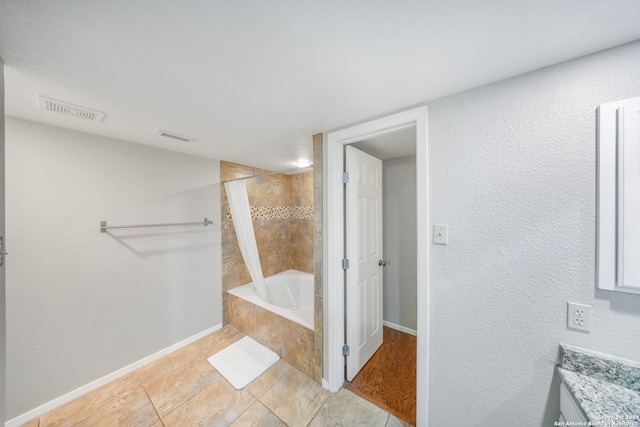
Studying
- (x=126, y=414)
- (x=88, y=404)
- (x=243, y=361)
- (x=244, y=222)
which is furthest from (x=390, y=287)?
(x=88, y=404)

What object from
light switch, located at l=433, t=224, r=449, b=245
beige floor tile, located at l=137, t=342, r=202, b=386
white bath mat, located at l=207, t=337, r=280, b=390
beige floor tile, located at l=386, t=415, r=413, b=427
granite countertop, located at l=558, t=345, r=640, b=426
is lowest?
beige floor tile, located at l=137, t=342, r=202, b=386

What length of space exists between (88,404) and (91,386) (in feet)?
0.53

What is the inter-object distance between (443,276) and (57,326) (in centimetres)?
280

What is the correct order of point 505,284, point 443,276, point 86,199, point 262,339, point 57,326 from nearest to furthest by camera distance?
point 505,284 → point 443,276 → point 57,326 → point 86,199 → point 262,339

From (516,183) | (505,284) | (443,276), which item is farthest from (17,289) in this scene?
(516,183)

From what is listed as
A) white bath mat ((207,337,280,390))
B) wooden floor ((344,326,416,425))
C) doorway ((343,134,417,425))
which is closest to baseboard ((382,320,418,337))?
doorway ((343,134,417,425))

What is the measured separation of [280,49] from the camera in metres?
0.89

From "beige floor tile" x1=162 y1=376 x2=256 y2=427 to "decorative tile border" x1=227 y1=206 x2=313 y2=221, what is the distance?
1.91 m

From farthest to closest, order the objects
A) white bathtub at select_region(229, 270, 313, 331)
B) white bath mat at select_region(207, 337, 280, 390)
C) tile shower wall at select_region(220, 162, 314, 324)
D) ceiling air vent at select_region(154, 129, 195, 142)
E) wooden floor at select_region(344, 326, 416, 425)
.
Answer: white bathtub at select_region(229, 270, 313, 331) < tile shower wall at select_region(220, 162, 314, 324) < white bath mat at select_region(207, 337, 280, 390) < ceiling air vent at select_region(154, 129, 195, 142) < wooden floor at select_region(344, 326, 416, 425)

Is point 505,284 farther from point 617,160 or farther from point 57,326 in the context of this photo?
point 57,326

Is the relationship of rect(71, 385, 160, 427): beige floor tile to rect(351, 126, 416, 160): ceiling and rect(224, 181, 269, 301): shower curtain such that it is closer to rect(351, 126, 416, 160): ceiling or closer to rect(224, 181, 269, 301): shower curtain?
rect(224, 181, 269, 301): shower curtain

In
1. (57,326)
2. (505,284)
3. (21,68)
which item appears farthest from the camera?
(57,326)

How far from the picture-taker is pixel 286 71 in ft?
3.37

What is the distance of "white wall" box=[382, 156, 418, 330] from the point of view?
2562 mm
